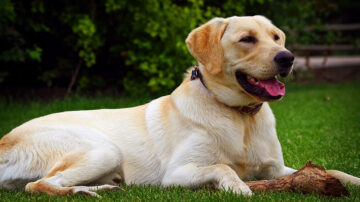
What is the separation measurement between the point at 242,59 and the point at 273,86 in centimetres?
32

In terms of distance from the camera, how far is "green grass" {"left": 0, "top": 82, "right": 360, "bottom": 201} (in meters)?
3.19

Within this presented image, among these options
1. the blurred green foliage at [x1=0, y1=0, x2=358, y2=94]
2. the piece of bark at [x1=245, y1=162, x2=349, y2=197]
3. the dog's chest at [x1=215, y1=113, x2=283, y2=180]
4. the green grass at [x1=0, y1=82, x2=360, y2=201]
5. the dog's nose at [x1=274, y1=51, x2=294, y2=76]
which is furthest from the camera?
the blurred green foliage at [x1=0, y1=0, x2=358, y2=94]

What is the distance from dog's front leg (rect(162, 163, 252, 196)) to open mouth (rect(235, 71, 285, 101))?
23.4 inches

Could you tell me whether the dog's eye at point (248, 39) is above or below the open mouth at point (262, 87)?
above

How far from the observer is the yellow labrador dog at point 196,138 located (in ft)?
11.5

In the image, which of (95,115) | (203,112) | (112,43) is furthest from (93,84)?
(203,112)

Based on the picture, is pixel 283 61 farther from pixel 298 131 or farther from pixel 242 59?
pixel 298 131

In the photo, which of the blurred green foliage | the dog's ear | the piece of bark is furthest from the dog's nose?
the blurred green foliage

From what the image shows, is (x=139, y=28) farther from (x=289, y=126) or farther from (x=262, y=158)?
(x=262, y=158)

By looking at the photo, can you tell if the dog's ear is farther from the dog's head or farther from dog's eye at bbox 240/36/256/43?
dog's eye at bbox 240/36/256/43

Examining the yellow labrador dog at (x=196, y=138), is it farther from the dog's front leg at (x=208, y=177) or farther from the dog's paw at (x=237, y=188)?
the dog's paw at (x=237, y=188)

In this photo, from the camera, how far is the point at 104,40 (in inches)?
378

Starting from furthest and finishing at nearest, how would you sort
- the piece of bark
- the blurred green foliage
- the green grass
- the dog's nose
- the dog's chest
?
the blurred green foliage → the dog's chest → the dog's nose → the green grass → the piece of bark

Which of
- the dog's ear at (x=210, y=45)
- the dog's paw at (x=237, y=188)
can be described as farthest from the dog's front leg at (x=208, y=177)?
the dog's ear at (x=210, y=45)
